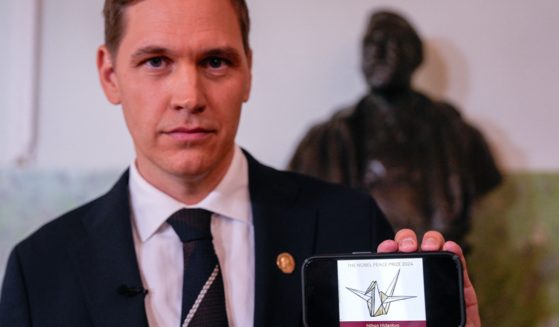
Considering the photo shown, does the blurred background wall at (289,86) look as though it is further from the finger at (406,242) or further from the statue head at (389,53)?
the finger at (406,242)

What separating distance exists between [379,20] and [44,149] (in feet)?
2.91

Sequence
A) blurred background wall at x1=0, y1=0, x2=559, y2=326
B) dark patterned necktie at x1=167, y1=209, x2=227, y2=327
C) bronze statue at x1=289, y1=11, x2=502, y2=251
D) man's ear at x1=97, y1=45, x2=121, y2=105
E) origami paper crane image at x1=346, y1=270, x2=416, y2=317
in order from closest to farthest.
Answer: origami paper crane image at x1=346, y1=270, x2=416, y2=317, dark patterned necktie at x1=167, y1=209, x2=227, y2=327, man's ear at x1=97, y1=45, x2=121, y2=105, bronze statue at x1=289, y1=11, x2=502, y2=251, blurred background wall at x1=0, y1=0, x2=559, y2=326

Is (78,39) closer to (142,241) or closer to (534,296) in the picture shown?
(142,241)

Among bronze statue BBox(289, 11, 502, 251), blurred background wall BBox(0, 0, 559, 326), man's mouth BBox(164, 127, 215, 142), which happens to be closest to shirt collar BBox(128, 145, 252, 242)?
man's mouth BBox(164, 127, 215, 142)

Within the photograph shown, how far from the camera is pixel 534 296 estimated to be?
6.15ft

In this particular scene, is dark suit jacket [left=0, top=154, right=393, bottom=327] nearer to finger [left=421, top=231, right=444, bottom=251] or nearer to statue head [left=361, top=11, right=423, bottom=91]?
finger [left=421, top=231, right=444, bottom=251]

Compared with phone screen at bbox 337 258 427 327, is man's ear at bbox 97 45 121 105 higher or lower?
higher

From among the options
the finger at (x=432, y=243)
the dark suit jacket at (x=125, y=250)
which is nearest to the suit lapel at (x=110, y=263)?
the dark suit jacket at (x=125, y=250)

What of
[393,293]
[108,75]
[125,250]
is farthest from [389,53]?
[393,293]

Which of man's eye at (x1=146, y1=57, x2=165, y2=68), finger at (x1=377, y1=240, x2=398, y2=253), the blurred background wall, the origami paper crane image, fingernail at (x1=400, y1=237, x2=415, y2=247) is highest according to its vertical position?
the blurred background wall

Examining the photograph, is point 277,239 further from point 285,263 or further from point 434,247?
point 434,247

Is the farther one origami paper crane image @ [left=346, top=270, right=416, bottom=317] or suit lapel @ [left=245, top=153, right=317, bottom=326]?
suit lapel @ [left=245, top=153, right=317, bottom=326]

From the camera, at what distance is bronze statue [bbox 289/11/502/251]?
172cm

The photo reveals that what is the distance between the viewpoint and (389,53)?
5.80 ft
